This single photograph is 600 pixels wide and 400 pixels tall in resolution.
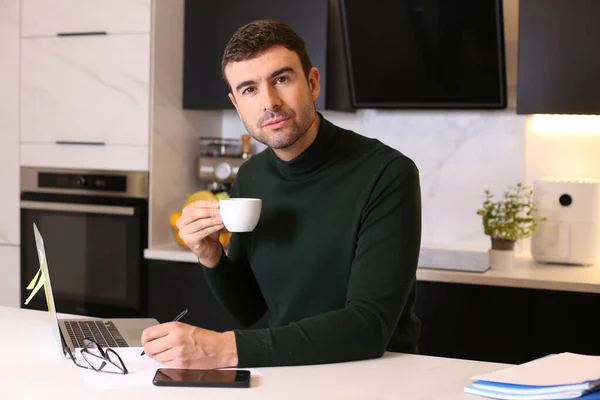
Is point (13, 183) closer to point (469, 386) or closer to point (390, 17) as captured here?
point (390, 17)

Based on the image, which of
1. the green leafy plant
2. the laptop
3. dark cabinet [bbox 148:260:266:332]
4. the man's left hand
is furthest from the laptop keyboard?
the green leafy plant

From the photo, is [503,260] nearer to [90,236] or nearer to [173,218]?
[173,218]

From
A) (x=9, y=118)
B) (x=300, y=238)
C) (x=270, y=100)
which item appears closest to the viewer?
(x=270, y=100)

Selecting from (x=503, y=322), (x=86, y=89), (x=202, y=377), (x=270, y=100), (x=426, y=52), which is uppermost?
(x=426, y=52)

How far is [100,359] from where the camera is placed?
60.9 inches

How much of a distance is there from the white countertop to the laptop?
4.25 feet

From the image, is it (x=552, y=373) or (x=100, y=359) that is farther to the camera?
(x=100, y=359)

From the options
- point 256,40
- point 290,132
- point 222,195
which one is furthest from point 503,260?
point 256,40

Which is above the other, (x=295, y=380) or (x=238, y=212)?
(x=238, y=212)

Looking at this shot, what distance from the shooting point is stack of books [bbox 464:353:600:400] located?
4.25 feet

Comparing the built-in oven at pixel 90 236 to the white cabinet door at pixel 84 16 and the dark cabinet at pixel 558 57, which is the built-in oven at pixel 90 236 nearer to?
the white cabinet door at pixel 84 16

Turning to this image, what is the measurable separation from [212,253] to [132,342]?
0.31 m

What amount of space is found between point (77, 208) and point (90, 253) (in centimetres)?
19

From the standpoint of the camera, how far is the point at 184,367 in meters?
1.48
